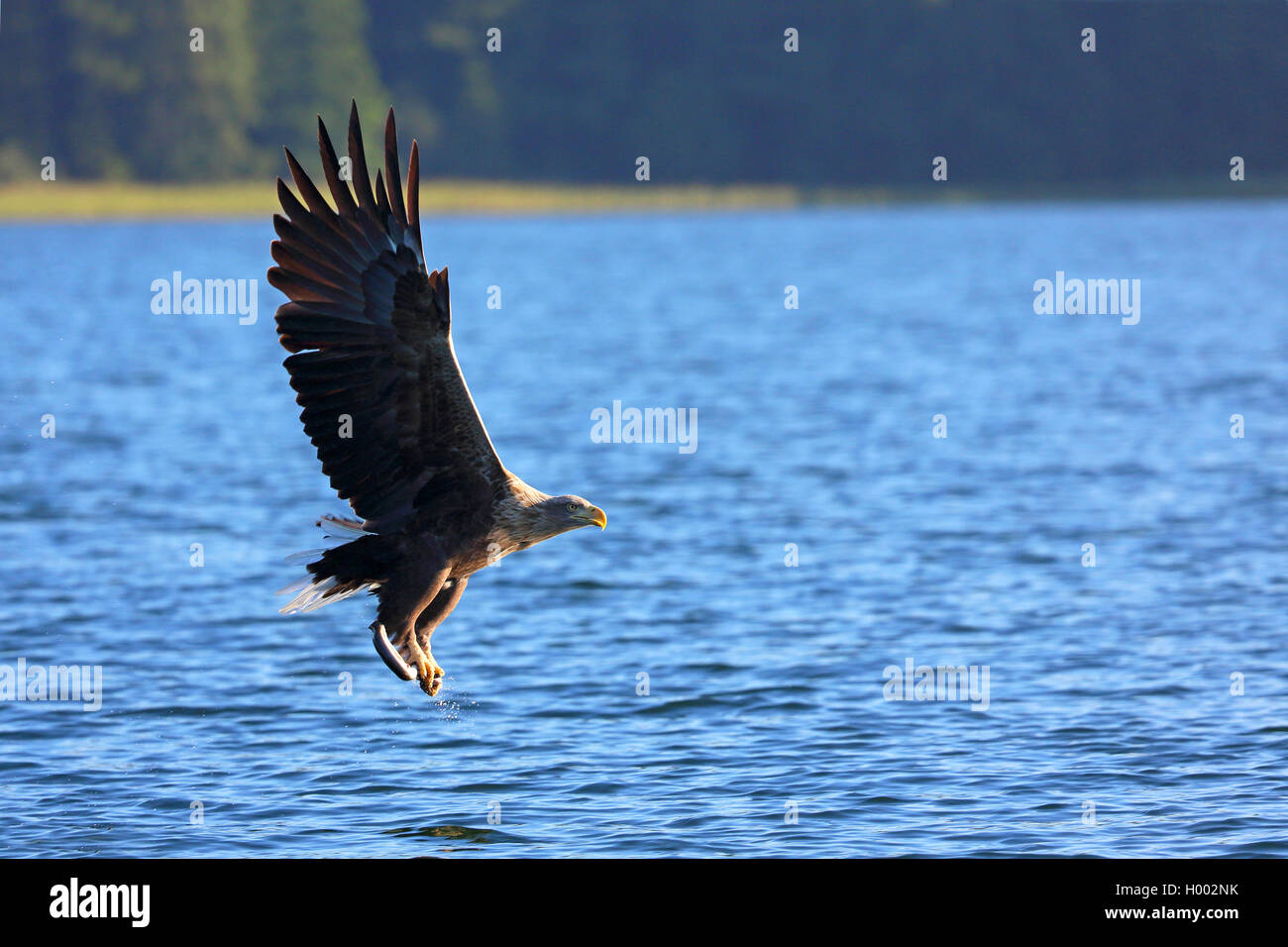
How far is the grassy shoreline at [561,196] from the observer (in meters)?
104

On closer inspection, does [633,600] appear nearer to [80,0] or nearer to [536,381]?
[536,381]

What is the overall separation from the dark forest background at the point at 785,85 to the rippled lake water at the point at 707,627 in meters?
79.0

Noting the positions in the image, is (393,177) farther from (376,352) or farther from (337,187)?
(376,352)

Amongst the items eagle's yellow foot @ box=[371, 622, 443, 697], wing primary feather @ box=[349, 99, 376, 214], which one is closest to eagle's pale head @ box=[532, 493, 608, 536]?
eagle's yellow foot @ box=[371, 622, 443, 697]

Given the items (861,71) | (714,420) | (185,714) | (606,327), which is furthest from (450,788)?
(861,71)

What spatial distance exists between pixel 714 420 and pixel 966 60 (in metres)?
109

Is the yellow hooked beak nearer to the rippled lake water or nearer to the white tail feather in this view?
the white tail feather

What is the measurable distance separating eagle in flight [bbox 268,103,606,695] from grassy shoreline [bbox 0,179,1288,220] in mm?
93672

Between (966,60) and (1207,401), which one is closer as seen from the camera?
(1207,401)

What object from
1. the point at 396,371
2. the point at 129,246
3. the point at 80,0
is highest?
the point at 80,0

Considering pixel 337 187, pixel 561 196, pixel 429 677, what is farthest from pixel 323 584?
pixel 561 196

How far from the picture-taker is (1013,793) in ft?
39.1

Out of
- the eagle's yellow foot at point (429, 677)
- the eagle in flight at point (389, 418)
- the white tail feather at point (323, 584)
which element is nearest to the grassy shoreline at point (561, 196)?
the white tail feather at point (323, 584)

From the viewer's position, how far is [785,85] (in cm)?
13150
